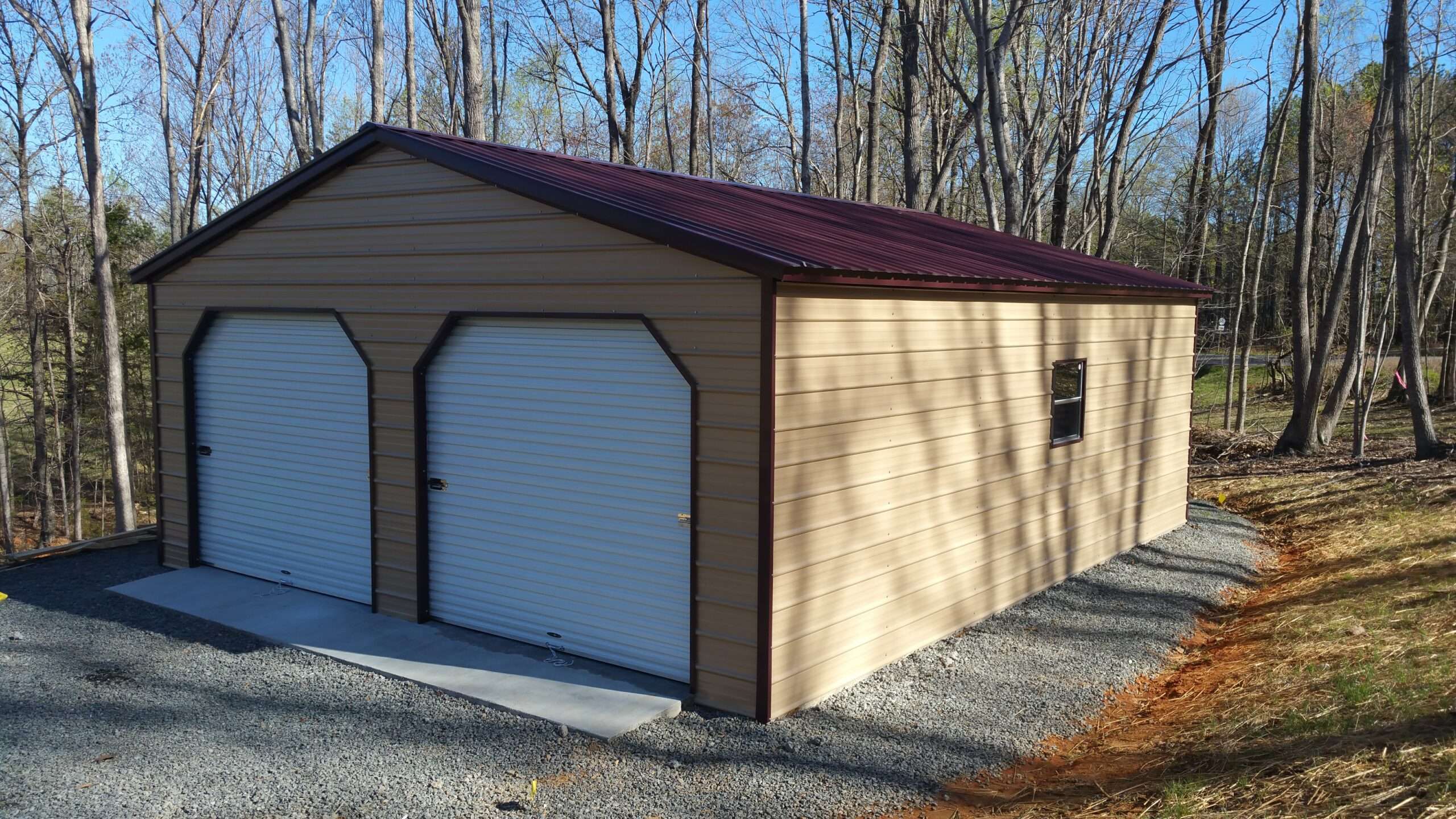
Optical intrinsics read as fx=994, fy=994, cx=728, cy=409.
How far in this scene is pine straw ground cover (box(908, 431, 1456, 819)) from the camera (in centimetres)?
412

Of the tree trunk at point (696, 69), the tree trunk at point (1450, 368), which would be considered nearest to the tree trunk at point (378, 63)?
the tree trunk at point (696, 69)

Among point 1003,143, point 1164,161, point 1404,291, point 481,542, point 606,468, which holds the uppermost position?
point 1164,161

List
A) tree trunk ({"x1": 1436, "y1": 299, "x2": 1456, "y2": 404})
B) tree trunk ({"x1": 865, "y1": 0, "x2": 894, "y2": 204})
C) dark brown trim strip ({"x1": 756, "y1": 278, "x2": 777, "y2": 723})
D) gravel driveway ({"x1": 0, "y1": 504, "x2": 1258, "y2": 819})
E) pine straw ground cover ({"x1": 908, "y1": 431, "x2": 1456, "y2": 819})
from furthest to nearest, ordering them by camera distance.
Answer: tree trunk ({"x1": 1436, "y1": 299, "x2": 1456, "y2": 404}), tree trunk ({"x1": 865, "y1": 0, "x2": 894, "y2": 204}), dark brown trim strip ({"x1": 756, "y1": 278, "x2": 777, "y2": 723}), gravel driveway ({"x1": 0, "y1": 504, "x2": 1258, "y2": 819}), pine straw ground cover ({"x1": 908, "y1": 431, "x2": 1456, "y2": 819})

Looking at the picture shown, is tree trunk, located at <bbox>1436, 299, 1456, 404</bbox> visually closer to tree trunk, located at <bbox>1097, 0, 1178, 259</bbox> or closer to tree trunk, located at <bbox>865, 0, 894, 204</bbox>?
tree trunk, located at <bbox>1097, 0, 1178, 259</bbox>

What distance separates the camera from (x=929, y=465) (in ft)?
21.2

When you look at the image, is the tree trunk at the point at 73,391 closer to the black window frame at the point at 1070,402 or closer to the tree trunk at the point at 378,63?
the tree trunk at the point at 378,63

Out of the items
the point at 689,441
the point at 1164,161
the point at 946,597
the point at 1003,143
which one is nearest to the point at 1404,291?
the point at 1003,143

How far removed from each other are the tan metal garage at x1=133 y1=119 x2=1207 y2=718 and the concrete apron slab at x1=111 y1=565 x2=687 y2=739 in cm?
17

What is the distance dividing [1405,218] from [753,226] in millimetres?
9347

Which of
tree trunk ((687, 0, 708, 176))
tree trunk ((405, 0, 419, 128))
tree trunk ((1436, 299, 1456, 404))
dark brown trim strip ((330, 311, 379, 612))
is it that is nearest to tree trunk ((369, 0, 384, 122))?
tree trunk ((405, 0, 419, 128))

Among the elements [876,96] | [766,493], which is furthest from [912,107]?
[766,493]

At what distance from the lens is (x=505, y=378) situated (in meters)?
6.42

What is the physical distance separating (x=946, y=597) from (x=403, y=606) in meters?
3.72

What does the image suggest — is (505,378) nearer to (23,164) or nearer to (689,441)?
Result: (689,441)
